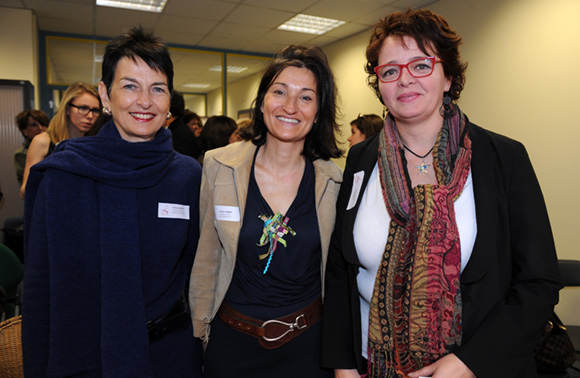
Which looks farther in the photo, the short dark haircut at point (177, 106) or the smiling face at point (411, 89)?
the short dark haircut at point (177, 106)

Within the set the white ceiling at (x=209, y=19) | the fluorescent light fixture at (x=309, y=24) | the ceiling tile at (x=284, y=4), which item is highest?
the fluorescent light fixture at (x=309, y=24)

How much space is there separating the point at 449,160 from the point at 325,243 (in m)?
0.61

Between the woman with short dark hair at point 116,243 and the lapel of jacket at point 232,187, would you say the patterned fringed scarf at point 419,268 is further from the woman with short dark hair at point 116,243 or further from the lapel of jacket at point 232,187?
the woman with short dark hair at point 116,243

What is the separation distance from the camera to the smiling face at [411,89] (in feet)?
4.46

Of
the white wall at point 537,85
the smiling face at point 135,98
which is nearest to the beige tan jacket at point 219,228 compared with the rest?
the smiling face at point 135,98

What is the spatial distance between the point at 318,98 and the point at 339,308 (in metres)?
0.94

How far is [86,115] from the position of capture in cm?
278

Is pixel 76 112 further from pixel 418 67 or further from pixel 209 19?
pixel 209 19

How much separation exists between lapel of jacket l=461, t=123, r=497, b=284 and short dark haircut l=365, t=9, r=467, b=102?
0.30 m

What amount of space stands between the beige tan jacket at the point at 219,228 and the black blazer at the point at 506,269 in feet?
2.04

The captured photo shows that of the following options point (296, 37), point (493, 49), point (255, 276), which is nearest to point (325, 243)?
point (255, 276)

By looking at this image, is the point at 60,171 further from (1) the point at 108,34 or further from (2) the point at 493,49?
(1) the point at 108,34

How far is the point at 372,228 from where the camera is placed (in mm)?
1393

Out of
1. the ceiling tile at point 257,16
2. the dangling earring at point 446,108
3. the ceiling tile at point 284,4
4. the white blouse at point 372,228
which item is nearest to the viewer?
the white blouse at point 372,228
